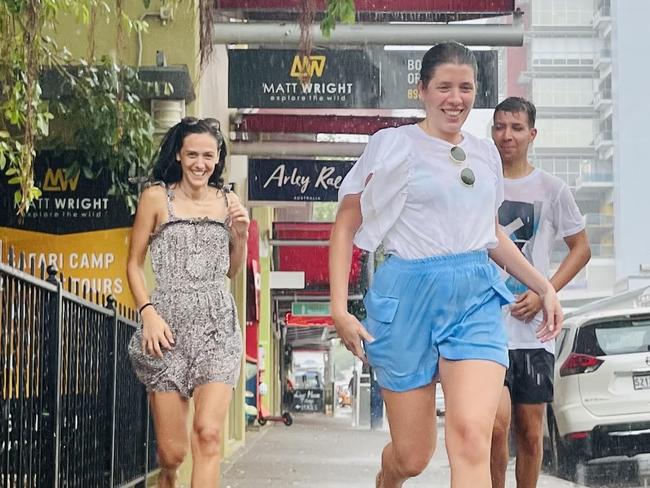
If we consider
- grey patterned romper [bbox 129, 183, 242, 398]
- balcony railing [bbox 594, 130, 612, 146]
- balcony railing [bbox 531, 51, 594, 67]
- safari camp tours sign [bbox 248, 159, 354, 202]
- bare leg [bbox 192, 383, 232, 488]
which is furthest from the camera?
balcony railing [bbox 531, 51, 594, 67]

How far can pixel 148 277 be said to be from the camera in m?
11.7

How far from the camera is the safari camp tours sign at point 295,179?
626 inches

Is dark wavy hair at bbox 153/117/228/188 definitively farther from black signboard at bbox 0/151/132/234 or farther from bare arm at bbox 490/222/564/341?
black signboard at bbox 0/151/132/234

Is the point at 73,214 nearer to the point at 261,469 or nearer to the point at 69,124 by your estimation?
the point at 69,124

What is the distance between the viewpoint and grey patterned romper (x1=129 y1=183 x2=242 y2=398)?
639cm

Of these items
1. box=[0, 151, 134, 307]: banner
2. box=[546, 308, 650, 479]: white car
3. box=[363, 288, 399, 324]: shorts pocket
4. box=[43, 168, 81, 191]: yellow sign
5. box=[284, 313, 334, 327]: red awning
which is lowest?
box=[546, 308, 650, 479]: white car

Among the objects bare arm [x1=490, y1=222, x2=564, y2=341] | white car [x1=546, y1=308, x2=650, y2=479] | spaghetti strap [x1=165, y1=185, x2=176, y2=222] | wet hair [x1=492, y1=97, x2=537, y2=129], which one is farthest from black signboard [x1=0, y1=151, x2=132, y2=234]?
bare arm [x1=490, y1=222, x2=564, y2=341]

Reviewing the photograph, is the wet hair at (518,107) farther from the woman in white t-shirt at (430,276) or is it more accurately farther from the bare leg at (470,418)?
the bare leg at (470,418)

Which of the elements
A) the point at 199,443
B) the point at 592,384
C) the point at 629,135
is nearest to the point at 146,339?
the point at 199,443

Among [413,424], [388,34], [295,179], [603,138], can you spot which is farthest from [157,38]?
[603,138]

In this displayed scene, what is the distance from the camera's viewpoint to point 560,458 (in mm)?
13414

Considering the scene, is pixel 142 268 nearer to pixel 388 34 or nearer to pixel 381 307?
pixel 381 307

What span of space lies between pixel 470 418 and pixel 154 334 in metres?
1.71

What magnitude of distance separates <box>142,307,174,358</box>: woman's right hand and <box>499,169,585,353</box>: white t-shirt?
5.33 feet
